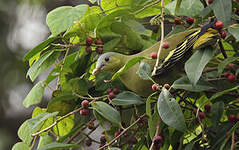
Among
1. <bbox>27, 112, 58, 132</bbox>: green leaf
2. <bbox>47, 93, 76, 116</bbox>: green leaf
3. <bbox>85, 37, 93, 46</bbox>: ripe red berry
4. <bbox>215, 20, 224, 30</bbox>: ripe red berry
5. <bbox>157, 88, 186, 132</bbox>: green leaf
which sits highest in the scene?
<bbox>215, 20, 224, 30</bbox>: ripe red berry

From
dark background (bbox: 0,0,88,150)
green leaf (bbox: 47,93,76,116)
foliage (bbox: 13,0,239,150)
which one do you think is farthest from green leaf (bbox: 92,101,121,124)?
dark background (bbox: 0,0,88,150)

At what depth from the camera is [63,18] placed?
0.85 meters

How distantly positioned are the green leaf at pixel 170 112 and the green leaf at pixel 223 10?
0.18 metres

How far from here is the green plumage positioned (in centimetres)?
84

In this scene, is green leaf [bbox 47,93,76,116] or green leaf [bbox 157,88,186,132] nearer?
green leaf [bbox 157,88,186,132]

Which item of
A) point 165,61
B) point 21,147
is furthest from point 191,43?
point 21,147

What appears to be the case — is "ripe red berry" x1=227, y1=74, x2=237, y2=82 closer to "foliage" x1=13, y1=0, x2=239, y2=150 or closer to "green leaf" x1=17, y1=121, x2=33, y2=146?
"foliage" x1=13, y1=0, x2=239, y2=150

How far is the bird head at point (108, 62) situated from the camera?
92 cm

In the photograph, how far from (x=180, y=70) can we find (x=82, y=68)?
0.22 meters

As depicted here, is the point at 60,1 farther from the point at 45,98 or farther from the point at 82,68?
the point at 82,68

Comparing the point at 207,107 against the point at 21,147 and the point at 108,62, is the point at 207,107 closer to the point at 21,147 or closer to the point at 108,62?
the point at 108,62

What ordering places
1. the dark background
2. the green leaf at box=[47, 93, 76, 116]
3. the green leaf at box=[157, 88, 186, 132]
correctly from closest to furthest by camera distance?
the green leaf at box=[157, 88, 186, 132] → the green leaf at box=[47, 93, 76, 116] → the dark background

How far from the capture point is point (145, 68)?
2.51ft

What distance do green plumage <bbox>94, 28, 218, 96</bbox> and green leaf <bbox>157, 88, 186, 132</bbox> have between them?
0.15 metres
